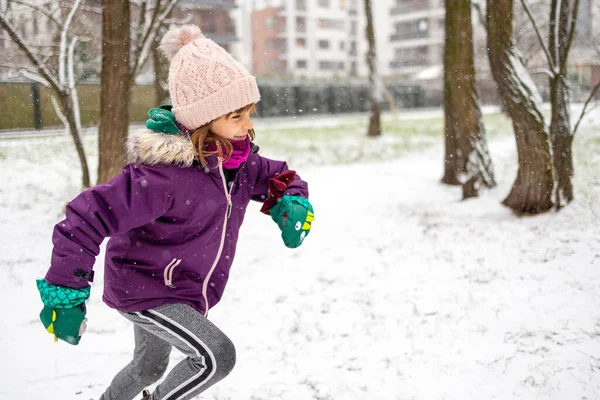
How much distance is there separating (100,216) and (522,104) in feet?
18.5

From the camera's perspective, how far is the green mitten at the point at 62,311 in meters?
2.01

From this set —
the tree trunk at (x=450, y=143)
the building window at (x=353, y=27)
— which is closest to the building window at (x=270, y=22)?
the building window at (x=353, y=27)

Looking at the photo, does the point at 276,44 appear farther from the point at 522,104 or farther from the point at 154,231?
the point at 154,231

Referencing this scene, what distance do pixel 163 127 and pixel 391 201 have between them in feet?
21.7

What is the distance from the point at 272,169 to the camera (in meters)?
2.71

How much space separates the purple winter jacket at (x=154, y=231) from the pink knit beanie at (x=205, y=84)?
0.14 metres

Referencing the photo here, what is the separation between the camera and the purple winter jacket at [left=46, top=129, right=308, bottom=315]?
2027 millimetres

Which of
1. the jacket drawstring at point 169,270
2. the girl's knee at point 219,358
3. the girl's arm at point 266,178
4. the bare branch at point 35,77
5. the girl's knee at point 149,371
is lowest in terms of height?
the girl's knee at point 149,371

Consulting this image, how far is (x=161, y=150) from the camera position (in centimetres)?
220

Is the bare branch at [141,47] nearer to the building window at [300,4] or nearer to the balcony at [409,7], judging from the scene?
the balcony at [409,7]

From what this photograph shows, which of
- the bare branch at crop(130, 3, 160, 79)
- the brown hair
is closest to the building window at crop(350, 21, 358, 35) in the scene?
the bare branch at crop(130, 3, 160, 79)

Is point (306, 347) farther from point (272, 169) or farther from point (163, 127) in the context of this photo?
point (163, 127)

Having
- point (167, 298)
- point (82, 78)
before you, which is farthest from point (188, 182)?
point (82, 78)

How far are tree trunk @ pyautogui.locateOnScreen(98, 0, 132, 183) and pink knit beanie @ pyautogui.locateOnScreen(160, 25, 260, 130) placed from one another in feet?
14.9
